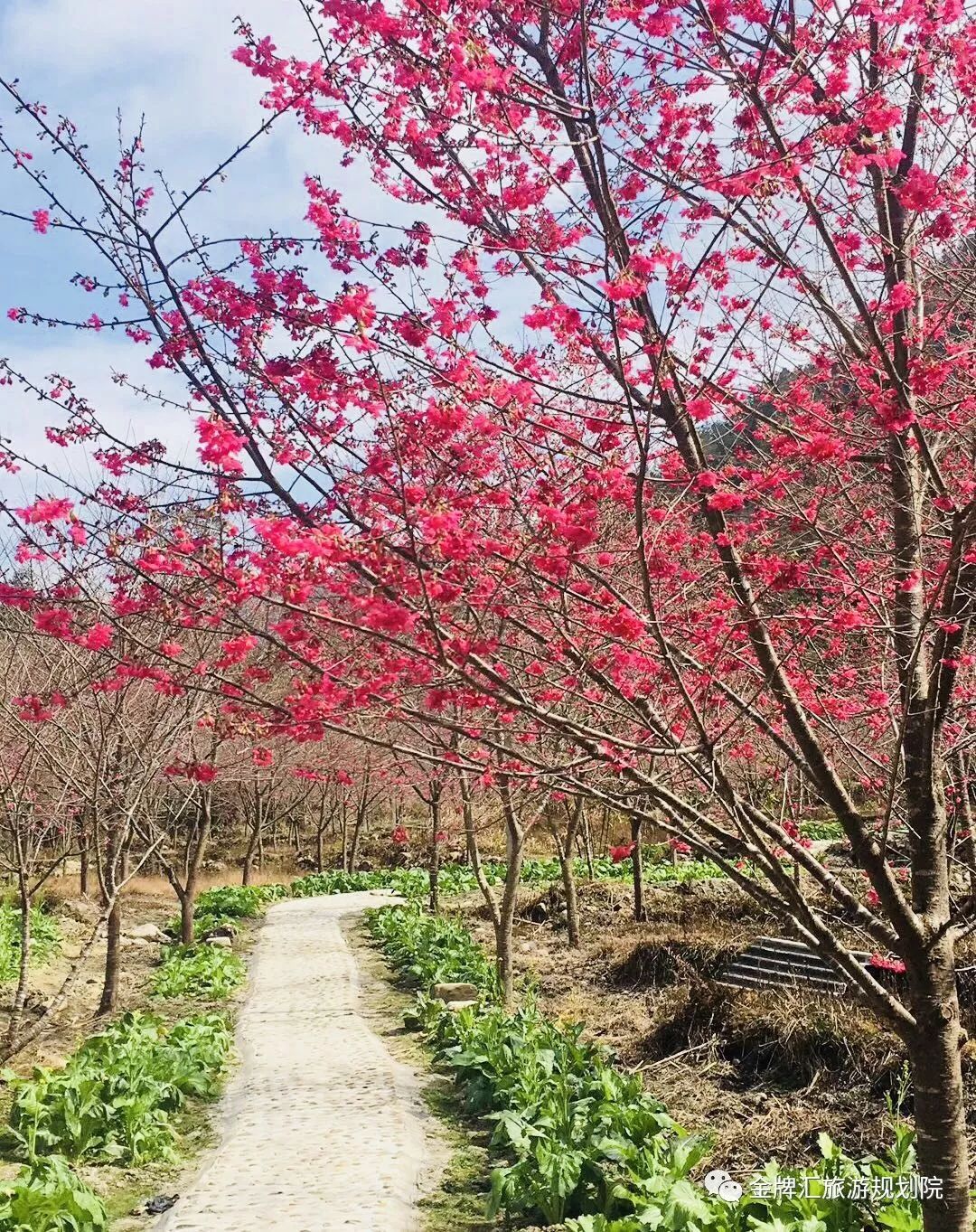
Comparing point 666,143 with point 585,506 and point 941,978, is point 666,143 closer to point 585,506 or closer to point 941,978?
point 585,506

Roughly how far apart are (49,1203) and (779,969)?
701 cm

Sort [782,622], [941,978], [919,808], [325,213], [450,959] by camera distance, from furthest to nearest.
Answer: [450,959], [782,622], [325,213], [919,808], [941,978]

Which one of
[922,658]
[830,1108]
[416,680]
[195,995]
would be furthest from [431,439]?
[195,995]

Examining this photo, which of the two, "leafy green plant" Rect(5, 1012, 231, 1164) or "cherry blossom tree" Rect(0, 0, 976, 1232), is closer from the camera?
"cherry blossom tree" Rect(0, 0, 976, 1232)

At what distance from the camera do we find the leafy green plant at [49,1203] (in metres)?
4.51

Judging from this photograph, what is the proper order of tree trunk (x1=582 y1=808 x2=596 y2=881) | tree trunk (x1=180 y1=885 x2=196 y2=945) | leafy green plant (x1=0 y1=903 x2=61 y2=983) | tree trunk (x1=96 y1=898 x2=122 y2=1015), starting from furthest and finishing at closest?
tree trunk (x1=582 y1=808 x2=596 y2=881)
tree trunk (x1=180 y1=885 x2=196 y2=945)
leafy green plant (x1=0 y1=903 x2=61 y2=983)
tree trunk (x1=96 y1=898 x2=122 y2=1015)

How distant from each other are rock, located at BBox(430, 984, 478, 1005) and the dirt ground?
3.01 feet

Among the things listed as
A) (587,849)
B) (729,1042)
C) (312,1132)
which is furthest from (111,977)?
(587,849)

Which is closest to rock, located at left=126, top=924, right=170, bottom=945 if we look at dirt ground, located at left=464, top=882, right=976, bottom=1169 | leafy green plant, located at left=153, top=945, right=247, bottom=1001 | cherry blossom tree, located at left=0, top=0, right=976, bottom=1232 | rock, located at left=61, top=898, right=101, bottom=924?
rock, located at left=61, top=898, right=101, bottom=924

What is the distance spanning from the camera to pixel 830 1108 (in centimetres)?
662

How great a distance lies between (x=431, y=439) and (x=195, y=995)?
1024 centimetres

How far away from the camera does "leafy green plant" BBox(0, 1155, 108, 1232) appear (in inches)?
178

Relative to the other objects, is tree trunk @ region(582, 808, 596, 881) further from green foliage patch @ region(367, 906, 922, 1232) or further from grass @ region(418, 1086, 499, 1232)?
grass @ region(418, 1086, 499, 1232)

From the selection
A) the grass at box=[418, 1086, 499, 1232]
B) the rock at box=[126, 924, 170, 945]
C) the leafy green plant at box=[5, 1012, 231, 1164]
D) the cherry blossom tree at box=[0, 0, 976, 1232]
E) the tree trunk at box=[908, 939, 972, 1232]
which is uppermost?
the cherry blossom tree at box=[0, 0, 976, 1232]
